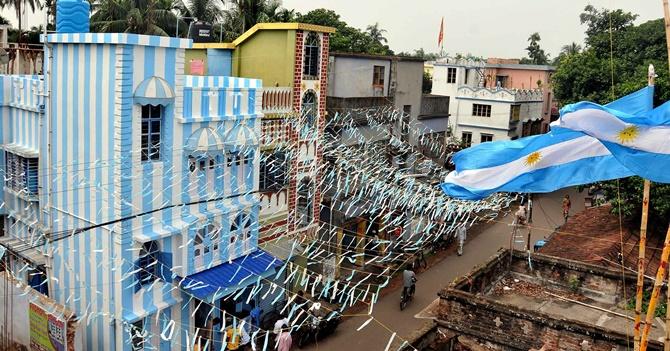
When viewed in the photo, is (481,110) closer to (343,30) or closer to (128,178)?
(343,30)

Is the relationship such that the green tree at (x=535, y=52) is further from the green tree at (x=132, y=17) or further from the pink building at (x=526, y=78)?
the green tree at (x=132, y=17)

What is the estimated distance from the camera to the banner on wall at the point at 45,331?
13.1 m

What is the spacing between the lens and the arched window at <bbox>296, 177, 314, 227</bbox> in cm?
2017

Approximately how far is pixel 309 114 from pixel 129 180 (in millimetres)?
7509

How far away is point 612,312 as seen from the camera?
1232cm

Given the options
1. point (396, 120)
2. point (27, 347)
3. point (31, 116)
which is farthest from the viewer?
point (396, 120)

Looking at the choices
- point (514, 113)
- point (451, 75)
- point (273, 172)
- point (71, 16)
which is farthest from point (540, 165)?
point (451, 75)

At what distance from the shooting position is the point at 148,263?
47.5 ft

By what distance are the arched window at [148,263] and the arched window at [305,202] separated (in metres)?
6.28

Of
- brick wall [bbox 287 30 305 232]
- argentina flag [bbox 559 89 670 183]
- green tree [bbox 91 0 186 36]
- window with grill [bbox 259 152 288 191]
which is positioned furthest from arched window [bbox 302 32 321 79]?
argentina flag [bbox 559 89 670 183]

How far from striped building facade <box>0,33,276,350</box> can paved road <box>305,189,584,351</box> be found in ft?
11.7

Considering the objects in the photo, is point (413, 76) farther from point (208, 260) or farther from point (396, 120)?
point (208, 260)

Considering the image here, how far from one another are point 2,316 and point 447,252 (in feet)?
58.0

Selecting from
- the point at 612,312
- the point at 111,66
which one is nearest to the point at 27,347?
the point at 111,66
